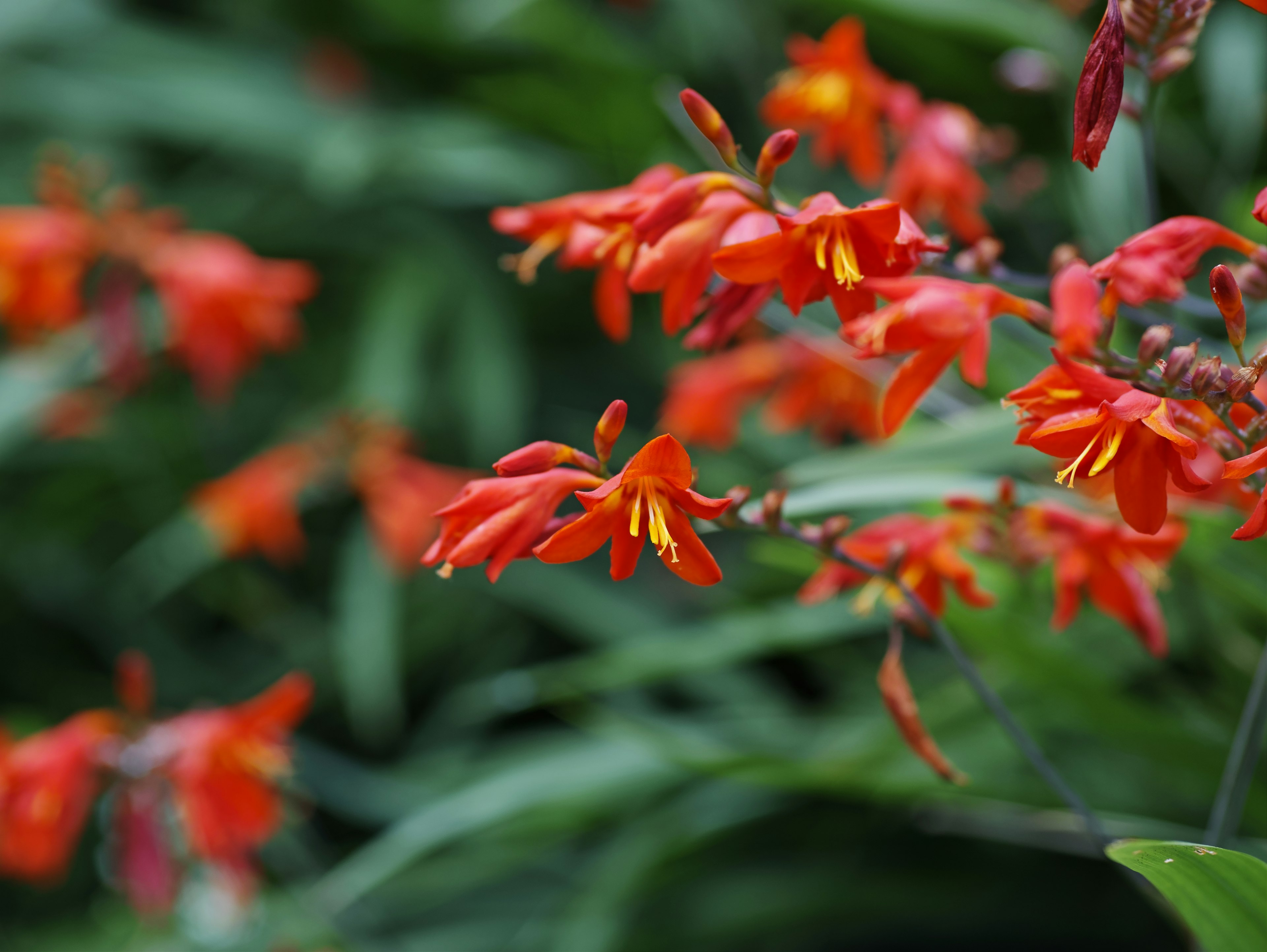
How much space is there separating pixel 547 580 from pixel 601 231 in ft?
2.27

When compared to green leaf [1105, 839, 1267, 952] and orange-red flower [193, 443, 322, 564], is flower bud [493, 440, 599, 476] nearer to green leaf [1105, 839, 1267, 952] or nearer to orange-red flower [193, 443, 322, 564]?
green leaf [1105, 839, 1267, 952]

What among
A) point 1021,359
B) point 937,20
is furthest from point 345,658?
point 937,20

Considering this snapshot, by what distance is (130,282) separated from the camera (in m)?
0.90

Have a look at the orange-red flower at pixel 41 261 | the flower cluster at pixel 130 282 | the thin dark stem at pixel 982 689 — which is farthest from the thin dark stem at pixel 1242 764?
the orange-red flower at pixel 41 261

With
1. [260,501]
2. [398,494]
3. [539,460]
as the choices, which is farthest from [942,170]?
[260,501]

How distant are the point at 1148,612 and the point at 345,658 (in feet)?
2.71

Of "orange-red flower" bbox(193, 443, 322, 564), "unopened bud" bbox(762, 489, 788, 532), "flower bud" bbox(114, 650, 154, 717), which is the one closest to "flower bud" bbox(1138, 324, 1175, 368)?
"unopened bud" bbox(762, 489, 788, 532)

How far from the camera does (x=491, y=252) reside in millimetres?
1261

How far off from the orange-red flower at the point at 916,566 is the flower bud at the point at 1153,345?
123 mm

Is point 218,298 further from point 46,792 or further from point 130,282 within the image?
point 46,792

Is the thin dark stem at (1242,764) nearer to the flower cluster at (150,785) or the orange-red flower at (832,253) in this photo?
the orange-red flower at (832,253)

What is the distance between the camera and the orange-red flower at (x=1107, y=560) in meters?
0.39

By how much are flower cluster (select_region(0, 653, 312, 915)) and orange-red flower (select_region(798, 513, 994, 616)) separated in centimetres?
37

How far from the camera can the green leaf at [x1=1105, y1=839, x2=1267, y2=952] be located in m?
0.27
